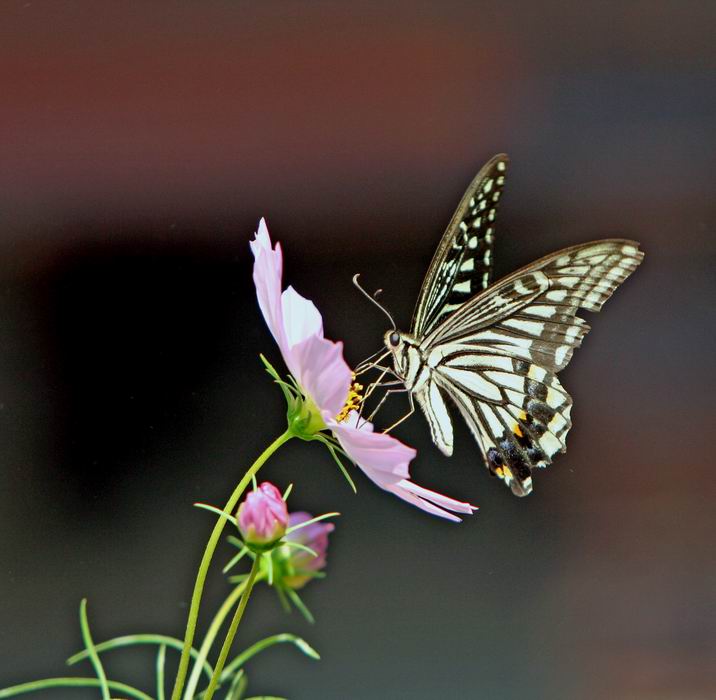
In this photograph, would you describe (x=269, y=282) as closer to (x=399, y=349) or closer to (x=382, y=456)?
(x=382, y=456)

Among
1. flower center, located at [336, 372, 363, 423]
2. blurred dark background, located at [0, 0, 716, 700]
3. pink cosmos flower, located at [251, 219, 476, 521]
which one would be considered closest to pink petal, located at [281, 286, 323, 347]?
pink cosmos flower, located at [251, 219, 476, 521]

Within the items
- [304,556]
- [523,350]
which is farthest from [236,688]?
[523,350]

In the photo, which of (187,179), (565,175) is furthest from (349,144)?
(565,175)

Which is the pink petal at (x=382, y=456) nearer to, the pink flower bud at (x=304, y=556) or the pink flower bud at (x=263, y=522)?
the pink flower bud at (x=263, y=522)

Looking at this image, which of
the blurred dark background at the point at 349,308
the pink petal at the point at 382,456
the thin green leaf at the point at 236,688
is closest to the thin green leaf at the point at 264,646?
the thin green leaf at the point at 236,688

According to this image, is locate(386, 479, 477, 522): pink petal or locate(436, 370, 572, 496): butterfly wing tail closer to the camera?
locate(386, 479, 477, 522): pink petal

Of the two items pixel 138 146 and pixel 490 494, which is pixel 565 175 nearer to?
pixel 490 494

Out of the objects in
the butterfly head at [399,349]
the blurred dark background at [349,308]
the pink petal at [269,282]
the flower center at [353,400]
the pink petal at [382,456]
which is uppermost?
the pink petal at [269,282]

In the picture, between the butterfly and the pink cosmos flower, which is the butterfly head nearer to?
the butterfly
